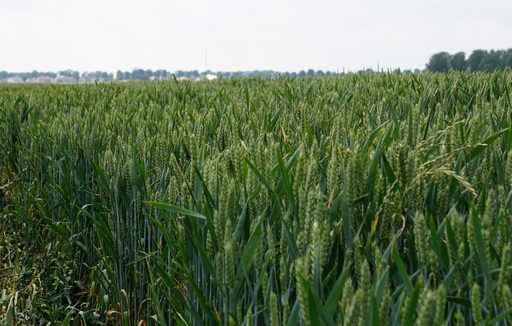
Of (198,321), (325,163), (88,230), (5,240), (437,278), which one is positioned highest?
(325,163)

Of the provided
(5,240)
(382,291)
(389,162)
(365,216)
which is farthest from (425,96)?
(5,240)

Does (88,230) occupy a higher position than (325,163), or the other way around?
(325,163)

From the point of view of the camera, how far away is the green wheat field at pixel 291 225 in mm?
958

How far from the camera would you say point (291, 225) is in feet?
4.29

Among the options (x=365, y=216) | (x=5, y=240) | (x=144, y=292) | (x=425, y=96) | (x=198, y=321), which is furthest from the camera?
(x=5, y=240)

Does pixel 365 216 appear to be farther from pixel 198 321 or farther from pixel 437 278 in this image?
pixel 198 321

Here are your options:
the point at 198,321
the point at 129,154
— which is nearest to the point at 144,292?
the point at 129,154

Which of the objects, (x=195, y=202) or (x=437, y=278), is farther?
(x=195, y=202)

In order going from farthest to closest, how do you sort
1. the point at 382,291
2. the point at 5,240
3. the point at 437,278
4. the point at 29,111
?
1. the point at 29,111
2. the point at 5,240
3. the point at 437,278
4. the point at 382,291

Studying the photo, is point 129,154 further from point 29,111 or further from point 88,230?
point 29,111

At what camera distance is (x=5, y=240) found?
349 cm

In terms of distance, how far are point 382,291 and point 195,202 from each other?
635mm

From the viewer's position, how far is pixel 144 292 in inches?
89.4

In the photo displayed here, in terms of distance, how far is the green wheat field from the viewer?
958mm
